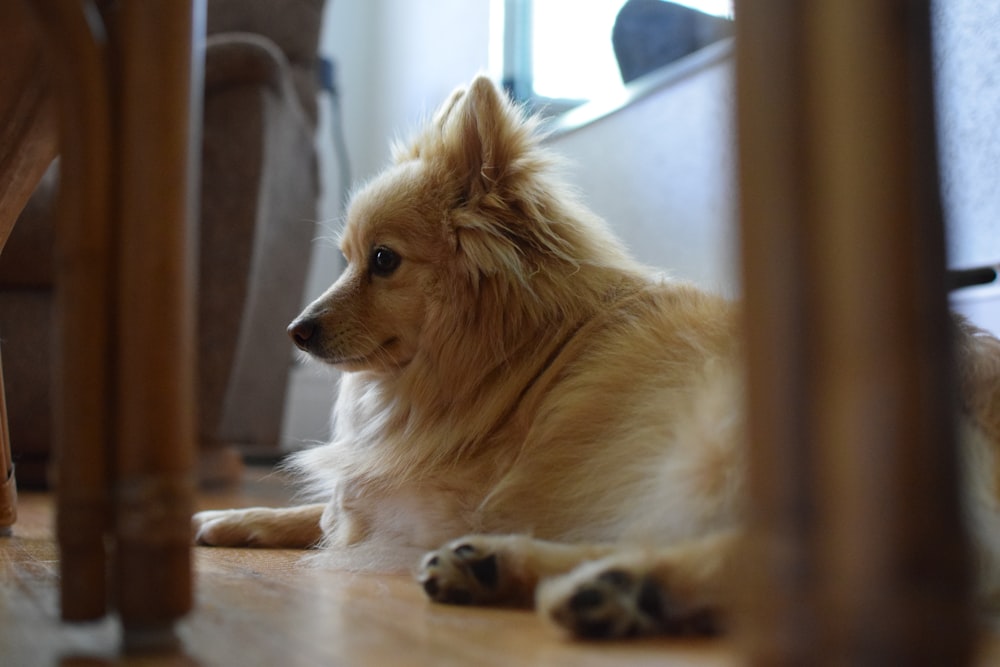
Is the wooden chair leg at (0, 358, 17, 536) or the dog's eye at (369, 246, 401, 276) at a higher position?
the dog's eye at (369, 246, 401, 276)

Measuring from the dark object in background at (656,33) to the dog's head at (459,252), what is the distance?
1180 mm

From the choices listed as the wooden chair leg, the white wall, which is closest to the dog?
the wooden chair leg

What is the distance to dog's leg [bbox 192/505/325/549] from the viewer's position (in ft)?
5.63

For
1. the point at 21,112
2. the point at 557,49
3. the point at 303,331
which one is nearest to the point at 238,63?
the point at 557,49

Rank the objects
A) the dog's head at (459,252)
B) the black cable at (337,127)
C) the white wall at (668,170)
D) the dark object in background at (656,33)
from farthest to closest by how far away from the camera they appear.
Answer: the black cable at (337,127) < the dark object in background at (656,33) < the white wall at (668,170) < the dog's head at (459,252)

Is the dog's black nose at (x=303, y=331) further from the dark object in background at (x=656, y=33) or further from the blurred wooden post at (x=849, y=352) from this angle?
the dark object in background at (x=656, y=33)

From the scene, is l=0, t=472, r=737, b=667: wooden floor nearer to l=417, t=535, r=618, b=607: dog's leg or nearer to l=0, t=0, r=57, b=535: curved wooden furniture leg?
l=417, t=535, r=618, b=607: dog's leg

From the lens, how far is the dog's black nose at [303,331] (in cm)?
166

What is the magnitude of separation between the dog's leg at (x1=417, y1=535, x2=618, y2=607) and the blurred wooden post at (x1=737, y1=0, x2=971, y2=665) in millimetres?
561

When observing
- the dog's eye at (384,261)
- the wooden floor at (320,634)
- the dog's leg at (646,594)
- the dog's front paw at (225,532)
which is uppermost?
the dog's eye at (384,261)

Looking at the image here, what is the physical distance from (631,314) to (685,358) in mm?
202

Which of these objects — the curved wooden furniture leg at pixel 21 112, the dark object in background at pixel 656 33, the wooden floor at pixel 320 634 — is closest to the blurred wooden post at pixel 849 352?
the wooden floor at pixel 320 634

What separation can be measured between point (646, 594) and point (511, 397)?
65 centimetres

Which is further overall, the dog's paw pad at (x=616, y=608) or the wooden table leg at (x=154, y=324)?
the dog's paw pad at (x=616, y=608)
